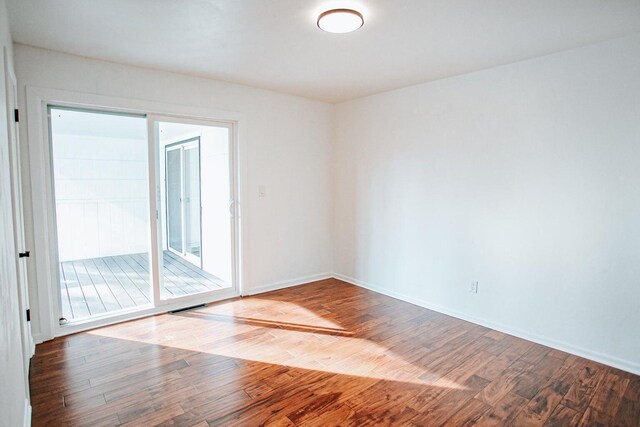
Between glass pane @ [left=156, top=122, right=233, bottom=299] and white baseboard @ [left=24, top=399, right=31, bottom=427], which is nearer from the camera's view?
white baseboard @ [left=24, top=399, right=31, bottom=427]

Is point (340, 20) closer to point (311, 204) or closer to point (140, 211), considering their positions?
point (311, 204)

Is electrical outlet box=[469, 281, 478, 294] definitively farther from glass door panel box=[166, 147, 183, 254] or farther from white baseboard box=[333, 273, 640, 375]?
glass door panel box=[166, 147, 183, 254]

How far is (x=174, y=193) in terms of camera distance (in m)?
4.34

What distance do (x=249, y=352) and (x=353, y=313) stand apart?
1.28 meters

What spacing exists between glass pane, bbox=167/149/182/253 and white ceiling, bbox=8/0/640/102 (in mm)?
1150

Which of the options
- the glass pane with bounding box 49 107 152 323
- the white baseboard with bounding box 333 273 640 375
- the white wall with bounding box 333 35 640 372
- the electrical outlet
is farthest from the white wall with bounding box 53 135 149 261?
the electrical outlet

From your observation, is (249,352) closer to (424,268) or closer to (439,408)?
(439,408)

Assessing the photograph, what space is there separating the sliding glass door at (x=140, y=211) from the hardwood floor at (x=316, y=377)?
2.46 ft

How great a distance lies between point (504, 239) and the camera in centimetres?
336

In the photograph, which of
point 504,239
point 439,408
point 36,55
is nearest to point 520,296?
point 504,239

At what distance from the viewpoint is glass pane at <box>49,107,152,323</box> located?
152 inches

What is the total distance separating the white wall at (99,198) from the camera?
4516mm

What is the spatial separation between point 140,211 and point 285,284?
80.8 inches

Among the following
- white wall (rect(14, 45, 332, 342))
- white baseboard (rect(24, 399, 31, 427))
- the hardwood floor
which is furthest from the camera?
white wall (rect(14, 45, 332, 342))
